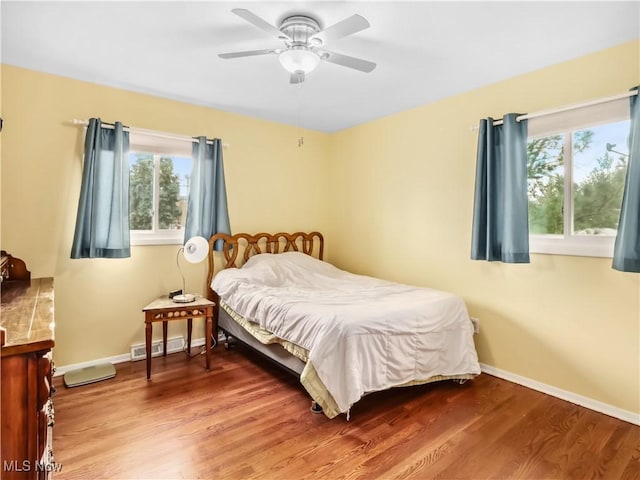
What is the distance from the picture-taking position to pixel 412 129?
11.6 ft

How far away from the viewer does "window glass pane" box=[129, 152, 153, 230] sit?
3271 mm

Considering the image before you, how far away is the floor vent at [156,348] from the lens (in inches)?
125

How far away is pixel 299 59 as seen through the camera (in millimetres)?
2033

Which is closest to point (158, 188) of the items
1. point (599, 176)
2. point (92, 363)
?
point (92, 363)

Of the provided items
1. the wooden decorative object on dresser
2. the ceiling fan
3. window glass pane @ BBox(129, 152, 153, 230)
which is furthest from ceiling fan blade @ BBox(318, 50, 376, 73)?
window glass pane @ BBox(129, 152, 153, 230)

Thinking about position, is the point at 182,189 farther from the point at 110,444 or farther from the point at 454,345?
the point at 454,345

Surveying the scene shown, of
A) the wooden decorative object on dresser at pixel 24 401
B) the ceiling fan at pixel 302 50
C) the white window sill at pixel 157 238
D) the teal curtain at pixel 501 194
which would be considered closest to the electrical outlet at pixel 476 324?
the teal curtain at pixel 501 194

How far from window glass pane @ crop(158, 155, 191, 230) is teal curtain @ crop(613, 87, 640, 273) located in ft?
11.4

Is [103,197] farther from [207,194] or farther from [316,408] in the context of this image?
[316,408]

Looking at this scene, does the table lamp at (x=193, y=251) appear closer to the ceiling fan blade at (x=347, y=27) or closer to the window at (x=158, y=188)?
the window at (x=158, y=188)

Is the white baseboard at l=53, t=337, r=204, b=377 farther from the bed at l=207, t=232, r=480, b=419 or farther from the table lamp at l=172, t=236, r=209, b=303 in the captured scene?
the bed at l=207, t=232, r=480, b=419

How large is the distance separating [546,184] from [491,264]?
743 mm

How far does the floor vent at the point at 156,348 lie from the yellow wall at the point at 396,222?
79 mm

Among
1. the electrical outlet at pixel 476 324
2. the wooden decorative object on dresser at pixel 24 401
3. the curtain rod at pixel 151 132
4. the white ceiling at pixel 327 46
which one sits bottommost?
the electrical outlet at pixel 476 324
